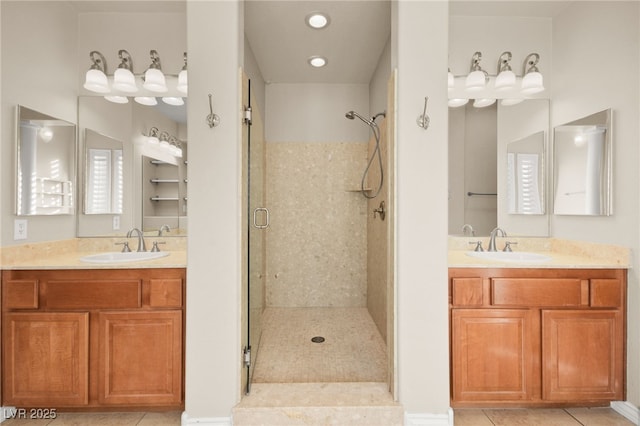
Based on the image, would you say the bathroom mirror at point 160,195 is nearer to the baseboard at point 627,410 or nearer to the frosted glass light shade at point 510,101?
the frosted glass light shade at point 510,101

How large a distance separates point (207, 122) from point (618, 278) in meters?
2.41

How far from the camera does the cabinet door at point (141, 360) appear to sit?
1.70m

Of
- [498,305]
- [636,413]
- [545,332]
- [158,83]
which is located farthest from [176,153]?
[636,413]

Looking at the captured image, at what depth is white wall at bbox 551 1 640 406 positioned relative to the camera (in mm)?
1755

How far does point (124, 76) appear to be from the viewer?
226cm

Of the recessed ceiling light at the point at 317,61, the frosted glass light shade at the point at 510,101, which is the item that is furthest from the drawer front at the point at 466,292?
the recessed ceiling light at the point at 317,61

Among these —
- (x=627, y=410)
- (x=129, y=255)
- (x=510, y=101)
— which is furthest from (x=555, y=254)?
(x=129, y=255)

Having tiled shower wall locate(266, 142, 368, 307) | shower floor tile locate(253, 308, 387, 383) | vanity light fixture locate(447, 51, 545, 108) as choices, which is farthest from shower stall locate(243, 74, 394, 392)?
vanity light fixture locate(447, 51, 545, 108)

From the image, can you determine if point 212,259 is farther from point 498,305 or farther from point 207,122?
point 498,305

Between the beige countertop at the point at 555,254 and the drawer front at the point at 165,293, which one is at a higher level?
the beige countertop at the point at 555,254

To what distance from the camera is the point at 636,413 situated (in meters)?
1.72

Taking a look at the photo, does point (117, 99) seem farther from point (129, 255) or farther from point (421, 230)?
point (421, 230)

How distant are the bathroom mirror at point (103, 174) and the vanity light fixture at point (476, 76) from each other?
263 cm

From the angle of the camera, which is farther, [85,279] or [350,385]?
[350,385]
